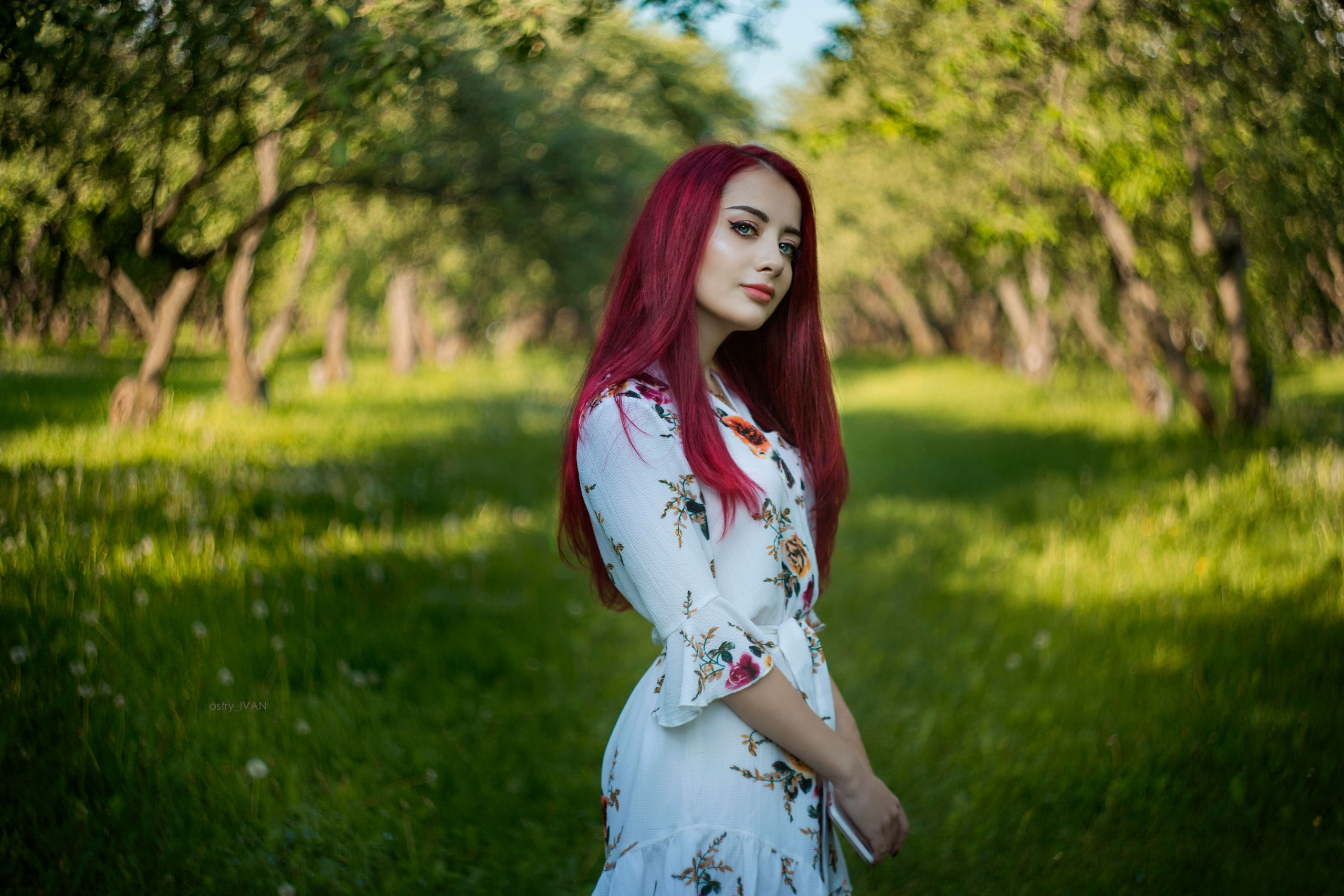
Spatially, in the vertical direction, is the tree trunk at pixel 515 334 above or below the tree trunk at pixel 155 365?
below

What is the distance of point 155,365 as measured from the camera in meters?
8.13

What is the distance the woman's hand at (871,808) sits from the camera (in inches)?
71.7

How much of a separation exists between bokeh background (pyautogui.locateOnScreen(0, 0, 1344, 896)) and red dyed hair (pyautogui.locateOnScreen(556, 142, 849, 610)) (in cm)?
186

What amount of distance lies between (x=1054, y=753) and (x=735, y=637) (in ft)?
10.0

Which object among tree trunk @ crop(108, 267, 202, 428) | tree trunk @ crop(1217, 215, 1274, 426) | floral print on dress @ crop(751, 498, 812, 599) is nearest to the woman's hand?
floral print on dress @ crop(751, 498, 812, 599)

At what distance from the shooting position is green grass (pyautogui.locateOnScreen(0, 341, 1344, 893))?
321 cm

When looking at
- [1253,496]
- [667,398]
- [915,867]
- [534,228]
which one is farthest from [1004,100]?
[667,398]

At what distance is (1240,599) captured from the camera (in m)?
4.96

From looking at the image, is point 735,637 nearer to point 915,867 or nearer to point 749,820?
point 749,820

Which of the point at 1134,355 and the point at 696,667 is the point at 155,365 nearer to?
the point at 696,667

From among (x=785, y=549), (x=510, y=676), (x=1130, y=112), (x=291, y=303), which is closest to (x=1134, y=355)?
(x=1130, y=112)

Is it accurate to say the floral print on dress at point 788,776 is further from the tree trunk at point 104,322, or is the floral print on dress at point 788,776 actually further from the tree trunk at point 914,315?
the tree trunk at point 914,315

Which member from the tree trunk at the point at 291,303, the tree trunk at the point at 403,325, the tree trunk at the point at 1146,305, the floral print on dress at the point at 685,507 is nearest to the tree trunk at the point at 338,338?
the tree trunk at the point at 403,325

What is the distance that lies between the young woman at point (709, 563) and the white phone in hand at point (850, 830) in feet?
0.08
